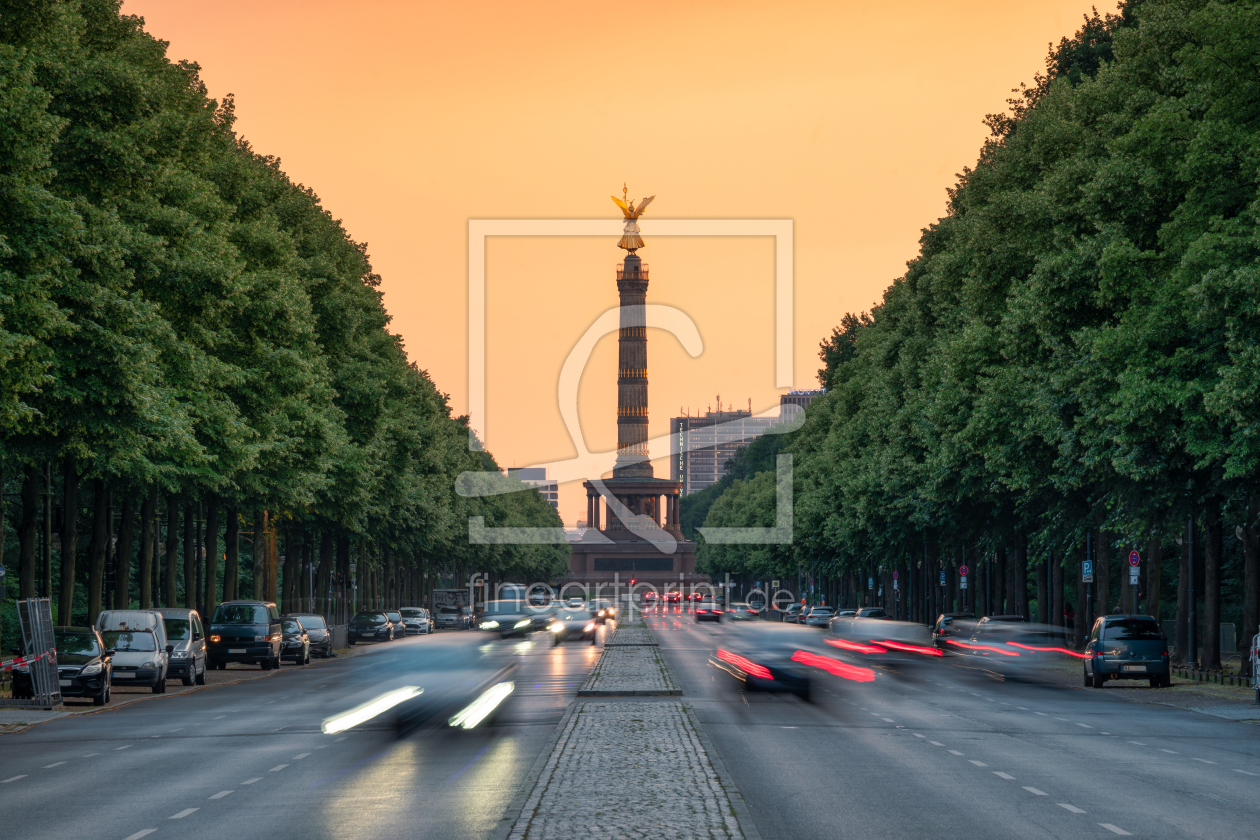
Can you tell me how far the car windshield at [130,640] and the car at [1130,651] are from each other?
22207 millimetres

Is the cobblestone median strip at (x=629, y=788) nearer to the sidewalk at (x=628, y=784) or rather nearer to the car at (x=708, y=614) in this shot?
the sidewalk at (x=628, y=784)

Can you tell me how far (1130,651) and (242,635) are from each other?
25364 mm

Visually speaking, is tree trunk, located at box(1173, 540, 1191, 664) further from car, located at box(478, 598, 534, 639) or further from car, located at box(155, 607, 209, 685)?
car, located at box(478, 598, 534, 639)

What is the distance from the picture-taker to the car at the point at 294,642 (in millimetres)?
50688

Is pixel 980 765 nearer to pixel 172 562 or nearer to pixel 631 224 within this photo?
pixel 172 562

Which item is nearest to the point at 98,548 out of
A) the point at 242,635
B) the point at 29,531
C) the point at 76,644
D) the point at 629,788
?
the point at 29,531

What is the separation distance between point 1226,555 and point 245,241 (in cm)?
4194

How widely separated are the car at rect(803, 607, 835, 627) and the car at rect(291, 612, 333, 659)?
37.1 m

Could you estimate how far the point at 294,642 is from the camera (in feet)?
167

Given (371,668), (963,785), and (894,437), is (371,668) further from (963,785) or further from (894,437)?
(963,785)

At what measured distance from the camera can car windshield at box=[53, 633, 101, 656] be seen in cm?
3067

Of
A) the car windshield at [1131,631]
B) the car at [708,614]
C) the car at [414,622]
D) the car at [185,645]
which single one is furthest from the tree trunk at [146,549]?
the car at [708,614]

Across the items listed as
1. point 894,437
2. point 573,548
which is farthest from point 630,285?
point 894,437

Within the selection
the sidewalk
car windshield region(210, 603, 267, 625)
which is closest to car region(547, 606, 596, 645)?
car windshield region(210, 603, 267, 625)
